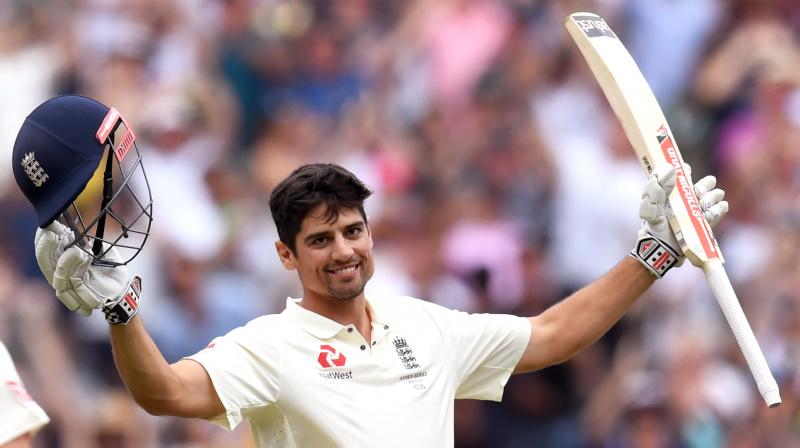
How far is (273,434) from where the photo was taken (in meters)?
4.30

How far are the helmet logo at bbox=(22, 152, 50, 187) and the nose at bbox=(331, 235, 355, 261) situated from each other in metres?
0.91

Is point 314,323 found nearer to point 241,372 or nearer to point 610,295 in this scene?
point 241,372

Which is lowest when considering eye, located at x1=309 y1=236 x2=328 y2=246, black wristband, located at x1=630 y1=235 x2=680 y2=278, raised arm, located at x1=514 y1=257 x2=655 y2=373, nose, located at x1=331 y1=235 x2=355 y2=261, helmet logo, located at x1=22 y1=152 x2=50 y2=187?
raised arm, located at x1=514 y1=257 x2=655 y2=373

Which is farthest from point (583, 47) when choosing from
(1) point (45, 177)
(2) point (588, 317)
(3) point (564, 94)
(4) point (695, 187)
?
(3) point (564, 94)

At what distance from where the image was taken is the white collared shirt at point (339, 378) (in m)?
4.18

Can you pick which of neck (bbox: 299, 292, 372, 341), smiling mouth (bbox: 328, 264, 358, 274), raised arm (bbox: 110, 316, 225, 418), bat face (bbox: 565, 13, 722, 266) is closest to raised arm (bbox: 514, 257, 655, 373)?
bat face (bbox: 565, 13, 722, 266)

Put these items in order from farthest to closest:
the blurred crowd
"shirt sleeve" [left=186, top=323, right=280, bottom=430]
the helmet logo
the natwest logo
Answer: the blurred crowd
the natwest logo
"shirt sleeve" [left=186, top=323, right=280, bottom=430]
the helmet logo

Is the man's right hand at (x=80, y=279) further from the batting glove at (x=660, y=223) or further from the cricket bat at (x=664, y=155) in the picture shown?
the cricket bat at (x=664, y=155)

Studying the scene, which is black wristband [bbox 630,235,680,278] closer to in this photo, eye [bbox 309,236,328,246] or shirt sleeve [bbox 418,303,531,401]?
shirt sleeve [bbox 418,303,531,401]

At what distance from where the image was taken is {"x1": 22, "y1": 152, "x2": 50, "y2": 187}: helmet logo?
3.81 meters

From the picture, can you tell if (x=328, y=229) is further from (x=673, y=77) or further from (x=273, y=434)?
(x=673, y=77)

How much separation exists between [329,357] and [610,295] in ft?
3.08

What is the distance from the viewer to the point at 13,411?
371 centimetres

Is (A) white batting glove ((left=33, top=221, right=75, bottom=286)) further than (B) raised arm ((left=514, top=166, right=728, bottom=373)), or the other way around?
(B) raised arm ((left=514, top=166, right=728, bottom=373))
